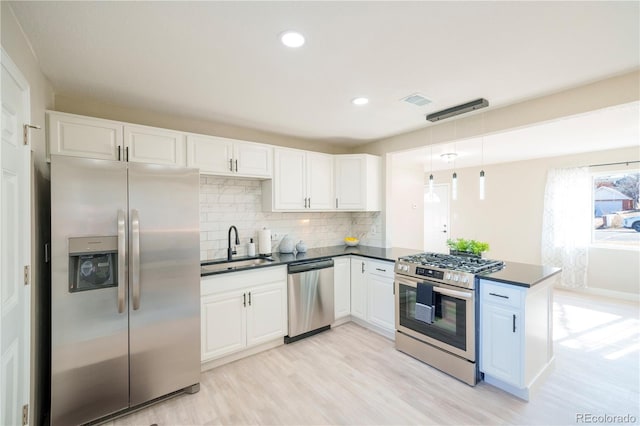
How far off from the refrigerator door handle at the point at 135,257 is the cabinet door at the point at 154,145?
0.73m

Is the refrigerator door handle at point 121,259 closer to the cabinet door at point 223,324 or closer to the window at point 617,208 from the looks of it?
the cabinet door at point 223,324

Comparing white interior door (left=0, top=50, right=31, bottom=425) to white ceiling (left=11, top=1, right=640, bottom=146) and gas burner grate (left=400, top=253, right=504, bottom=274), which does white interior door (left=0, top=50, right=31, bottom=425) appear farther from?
gas burner grate (left=400, top=253, right=504, bottom=274)

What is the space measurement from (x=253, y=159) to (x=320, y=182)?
39.4 inches

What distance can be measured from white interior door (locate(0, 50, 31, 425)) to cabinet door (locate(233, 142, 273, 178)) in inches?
66.5

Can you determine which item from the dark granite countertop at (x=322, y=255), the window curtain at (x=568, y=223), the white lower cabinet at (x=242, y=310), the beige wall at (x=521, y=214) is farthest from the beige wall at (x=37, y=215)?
the window curtain at (x=568, y=223)

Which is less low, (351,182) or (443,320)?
(351,182)

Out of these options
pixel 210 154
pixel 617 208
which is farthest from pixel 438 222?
pixel 210 154

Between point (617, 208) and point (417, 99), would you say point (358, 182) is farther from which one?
point (617, 208)

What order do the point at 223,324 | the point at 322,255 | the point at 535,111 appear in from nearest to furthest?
the point at 535,111 → the point at 223,324 → the point at 322,255

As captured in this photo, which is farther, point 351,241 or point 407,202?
point 407,202

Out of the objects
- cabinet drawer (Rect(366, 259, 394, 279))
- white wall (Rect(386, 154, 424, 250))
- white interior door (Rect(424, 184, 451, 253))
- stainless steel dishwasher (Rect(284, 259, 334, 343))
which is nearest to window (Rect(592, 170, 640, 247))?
white interior door (Rect(424, 184, 451, 253))

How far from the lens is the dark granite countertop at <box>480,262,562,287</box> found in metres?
2.16

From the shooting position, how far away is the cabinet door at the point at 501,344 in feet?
7.11

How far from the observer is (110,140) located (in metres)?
2.38
